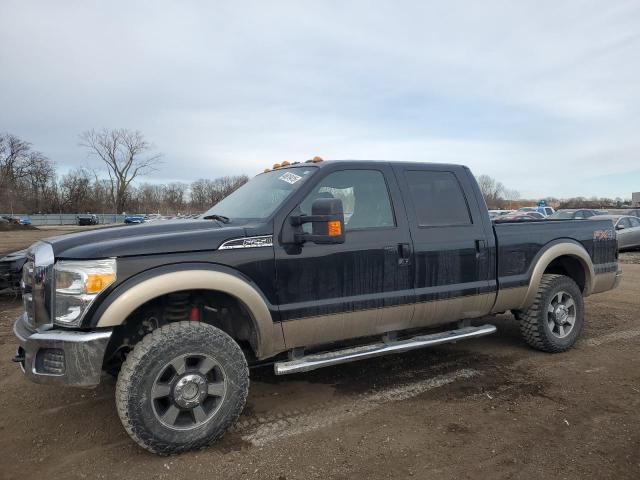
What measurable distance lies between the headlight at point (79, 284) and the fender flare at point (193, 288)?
3.4 inches

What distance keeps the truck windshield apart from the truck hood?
Answer: 0.37 meters

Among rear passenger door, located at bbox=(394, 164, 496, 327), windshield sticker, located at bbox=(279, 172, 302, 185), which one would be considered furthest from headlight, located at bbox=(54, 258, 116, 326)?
rear passenger door, located at bbox=(394, 164, 496, 327)

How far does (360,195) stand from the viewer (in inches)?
151

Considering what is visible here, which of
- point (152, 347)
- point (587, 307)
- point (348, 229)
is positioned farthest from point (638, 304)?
point (152, 347)

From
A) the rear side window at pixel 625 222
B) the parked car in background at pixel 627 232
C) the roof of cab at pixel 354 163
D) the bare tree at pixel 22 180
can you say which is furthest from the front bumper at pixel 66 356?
the bare tree at pixel 22 180

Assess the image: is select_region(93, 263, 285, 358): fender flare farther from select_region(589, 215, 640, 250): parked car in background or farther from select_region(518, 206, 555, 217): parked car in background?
select_region(518, 206, 555, 217): parked car in background

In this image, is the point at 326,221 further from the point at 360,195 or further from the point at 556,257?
the point at 556,257

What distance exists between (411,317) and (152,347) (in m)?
2.09

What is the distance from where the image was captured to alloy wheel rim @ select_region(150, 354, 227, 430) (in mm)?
2912

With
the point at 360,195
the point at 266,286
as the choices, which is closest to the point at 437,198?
the point at 360,195

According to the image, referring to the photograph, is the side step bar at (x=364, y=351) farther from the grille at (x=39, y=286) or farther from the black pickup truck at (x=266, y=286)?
the grille at (x=39, y=286)

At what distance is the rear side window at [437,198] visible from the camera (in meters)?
4.05

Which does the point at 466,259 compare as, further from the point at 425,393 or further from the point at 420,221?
the point at 425,393

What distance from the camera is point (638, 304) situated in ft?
23.7
